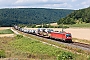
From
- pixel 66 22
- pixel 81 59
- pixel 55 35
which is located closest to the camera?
pixel 81 59

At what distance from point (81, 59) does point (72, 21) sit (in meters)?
161

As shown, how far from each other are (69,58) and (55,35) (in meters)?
42.6

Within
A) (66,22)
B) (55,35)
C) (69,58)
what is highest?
(69,58)

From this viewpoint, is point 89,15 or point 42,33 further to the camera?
point 89,15

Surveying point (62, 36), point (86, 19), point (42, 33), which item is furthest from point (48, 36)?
point (86, 19)

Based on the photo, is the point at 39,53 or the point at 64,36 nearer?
the point at 39,53

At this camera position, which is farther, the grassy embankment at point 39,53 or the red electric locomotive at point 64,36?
the red electric locomotive at point 64,36

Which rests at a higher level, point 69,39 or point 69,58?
point 69,58

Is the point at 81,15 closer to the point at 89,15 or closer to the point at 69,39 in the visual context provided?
the point at 89,15

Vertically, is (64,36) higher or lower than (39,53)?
lower

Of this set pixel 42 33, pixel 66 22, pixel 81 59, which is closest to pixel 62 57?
pixel 81 59

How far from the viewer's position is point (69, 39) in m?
57.2

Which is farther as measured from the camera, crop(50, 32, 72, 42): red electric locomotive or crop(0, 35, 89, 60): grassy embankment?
crop(50, 32, 72, 42): red electric locomotive

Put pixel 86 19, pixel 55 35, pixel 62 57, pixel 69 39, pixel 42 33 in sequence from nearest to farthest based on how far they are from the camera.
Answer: pixel 62 57, pixel 69 39, pixel 55 35, pixel 42 33, pixel 86 19
